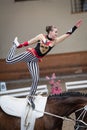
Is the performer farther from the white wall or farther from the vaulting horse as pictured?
the white wall

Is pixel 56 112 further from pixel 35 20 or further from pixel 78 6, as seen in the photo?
pixel 78 6

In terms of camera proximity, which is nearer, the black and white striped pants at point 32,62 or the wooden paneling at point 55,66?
the black and white striped pants at point 32,62

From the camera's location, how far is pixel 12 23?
8023 mm

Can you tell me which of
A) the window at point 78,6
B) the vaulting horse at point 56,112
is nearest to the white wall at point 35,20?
the window at point 78,6

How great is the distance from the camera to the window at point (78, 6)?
7.96m

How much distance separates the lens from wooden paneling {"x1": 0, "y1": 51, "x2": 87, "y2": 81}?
805 cm

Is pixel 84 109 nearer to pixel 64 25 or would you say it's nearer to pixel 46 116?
pixel 46 116

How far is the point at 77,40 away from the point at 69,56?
416 millimetres

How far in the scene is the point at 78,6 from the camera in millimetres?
7996

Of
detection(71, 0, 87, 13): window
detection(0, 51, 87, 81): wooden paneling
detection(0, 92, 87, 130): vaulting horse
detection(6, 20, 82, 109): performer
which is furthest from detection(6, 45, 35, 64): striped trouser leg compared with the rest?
detection(71, 0, 87, 13): window

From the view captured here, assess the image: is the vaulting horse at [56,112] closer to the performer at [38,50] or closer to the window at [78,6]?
the performer at [38,50]

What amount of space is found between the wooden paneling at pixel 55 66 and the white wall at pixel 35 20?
18 cm

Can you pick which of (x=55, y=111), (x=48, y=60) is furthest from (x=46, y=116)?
(x=48, y=60)

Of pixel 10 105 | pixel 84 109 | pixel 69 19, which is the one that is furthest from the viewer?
pixel 69 19
